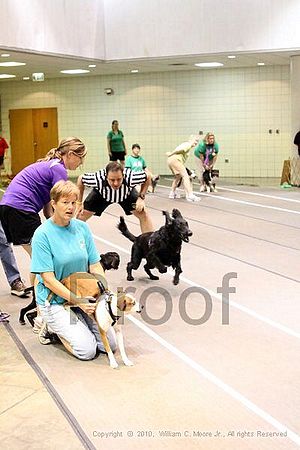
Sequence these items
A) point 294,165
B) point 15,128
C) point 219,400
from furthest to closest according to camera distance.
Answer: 1. point 15,128
2. point 294,165
3. point 219,400

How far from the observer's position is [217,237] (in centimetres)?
931

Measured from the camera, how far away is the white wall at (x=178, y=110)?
18797 mm

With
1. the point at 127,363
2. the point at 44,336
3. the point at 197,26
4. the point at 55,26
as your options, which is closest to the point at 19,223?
the point at 44,336

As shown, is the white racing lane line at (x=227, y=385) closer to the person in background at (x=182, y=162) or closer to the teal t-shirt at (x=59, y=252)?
the teal t-shirt at (x=59, y=252)

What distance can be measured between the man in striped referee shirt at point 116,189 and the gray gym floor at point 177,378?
68 centimetres

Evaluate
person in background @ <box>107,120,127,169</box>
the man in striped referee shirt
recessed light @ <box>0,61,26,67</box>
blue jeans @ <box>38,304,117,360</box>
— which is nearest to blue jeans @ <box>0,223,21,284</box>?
the man in striped referee shirt

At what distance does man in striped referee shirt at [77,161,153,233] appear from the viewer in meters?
6.82

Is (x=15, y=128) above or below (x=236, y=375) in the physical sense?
above

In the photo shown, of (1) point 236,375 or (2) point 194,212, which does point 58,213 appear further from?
(2) point 194,212

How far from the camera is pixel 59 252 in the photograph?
15.4 ft

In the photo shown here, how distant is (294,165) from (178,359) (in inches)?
472

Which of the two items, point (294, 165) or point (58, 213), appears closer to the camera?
point (58, 213)

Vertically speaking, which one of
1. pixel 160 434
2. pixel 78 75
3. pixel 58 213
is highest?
pixel 78 75

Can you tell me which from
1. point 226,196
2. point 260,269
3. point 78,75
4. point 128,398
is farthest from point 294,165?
point 128,398
